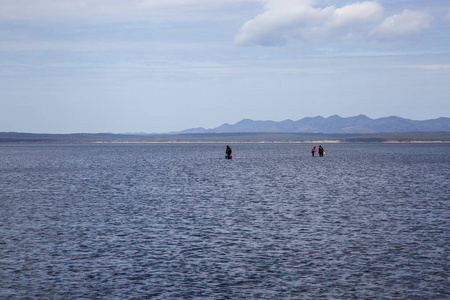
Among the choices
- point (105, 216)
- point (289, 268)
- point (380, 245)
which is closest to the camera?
point (289, 268)

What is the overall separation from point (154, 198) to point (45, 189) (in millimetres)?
12680

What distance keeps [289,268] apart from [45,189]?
33.8 m

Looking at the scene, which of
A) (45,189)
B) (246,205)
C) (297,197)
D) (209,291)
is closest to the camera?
(209,291)

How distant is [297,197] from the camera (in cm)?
3934

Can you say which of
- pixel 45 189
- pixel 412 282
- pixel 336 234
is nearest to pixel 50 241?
pixel 336 234

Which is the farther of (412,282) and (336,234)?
(336,234)

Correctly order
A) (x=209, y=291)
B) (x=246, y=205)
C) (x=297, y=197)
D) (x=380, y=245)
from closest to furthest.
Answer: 1. (x=209, y=291)
2. (x=380, y=245)
3. (x=246, y=205)
4. (x=297, y=197)

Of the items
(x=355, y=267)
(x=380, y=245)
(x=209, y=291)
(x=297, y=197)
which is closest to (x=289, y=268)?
(x=355, y=267)

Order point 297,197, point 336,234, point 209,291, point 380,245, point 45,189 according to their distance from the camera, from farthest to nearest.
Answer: point 45,189
point 297,197
point 336,234
point 380,245
point 209,291

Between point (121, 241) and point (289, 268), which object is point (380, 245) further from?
point (121, 241)

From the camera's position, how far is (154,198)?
39.5m

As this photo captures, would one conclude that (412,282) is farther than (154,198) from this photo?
No

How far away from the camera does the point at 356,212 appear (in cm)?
3130

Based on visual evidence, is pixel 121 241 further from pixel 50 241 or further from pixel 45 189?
pixel 45 189
